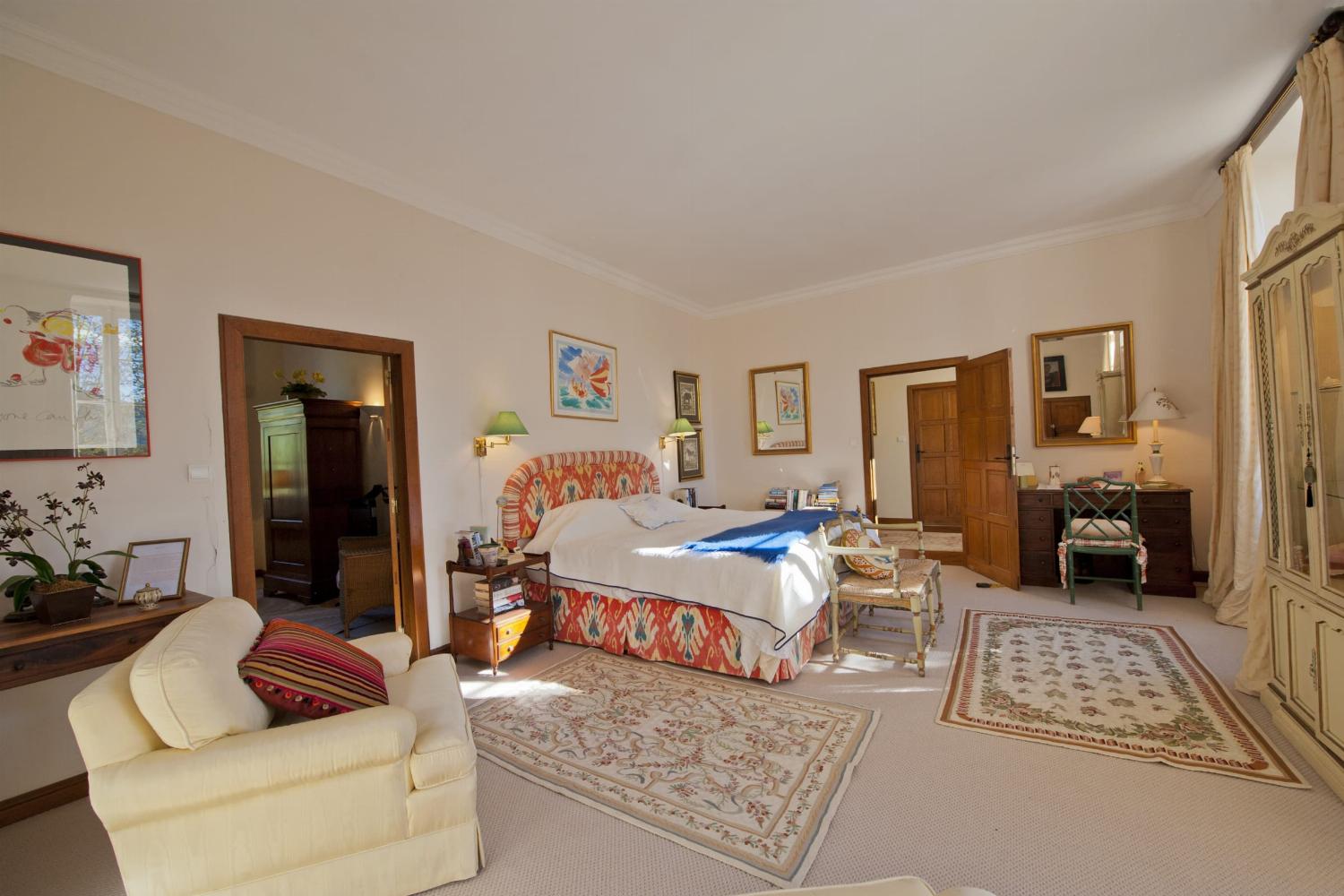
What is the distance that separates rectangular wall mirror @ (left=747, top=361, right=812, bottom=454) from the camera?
6703mm

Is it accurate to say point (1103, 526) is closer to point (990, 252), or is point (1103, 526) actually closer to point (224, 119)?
point (990, 252)

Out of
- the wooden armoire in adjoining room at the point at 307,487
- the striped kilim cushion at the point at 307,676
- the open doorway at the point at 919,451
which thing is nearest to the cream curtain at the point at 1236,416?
the open doorway at the point at 919,451

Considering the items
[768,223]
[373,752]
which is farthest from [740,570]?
[768,223]

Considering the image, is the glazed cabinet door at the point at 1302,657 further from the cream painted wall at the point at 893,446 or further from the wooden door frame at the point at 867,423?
the cream painted wall at the point at 893,446

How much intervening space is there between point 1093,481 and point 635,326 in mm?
4341

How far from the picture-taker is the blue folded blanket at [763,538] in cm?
337

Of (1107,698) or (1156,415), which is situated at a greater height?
(1156,415)

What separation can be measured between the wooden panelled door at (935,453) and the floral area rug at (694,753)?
627 centimetres

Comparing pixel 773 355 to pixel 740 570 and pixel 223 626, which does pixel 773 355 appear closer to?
pixel 740 570

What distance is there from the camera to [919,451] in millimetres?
8656

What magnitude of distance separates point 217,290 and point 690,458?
187 inches

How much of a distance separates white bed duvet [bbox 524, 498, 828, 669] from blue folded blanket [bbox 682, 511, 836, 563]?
6cm

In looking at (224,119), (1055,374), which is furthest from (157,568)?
(1055,374)

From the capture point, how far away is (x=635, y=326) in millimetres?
6066
